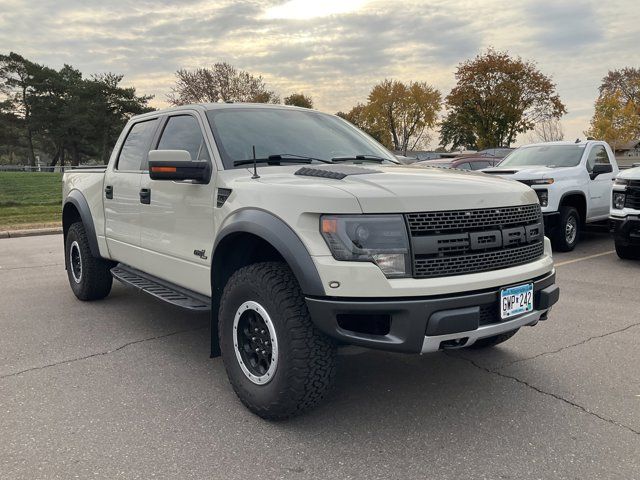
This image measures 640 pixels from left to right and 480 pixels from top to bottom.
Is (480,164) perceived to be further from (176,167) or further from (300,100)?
(300,100)

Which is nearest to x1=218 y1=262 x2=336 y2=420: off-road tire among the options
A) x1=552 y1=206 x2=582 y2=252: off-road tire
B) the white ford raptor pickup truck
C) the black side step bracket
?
the white ford raptor pickup truck

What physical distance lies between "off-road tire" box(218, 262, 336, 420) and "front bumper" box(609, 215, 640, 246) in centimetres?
621

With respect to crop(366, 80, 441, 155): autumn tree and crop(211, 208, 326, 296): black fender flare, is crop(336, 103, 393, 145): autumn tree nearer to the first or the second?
crop(366, 80, 441, 155): autumn tree

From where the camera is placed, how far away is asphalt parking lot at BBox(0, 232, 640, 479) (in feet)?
8.50

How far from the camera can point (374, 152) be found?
429cm

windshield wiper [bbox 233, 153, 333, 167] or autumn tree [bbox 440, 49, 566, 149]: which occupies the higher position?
autumn tree [bbox 440, 49, 566, 149]

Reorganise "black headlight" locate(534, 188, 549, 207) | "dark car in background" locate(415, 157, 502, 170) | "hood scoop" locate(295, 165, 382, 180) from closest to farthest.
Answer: "hood scoop" locate(295, 165, 382, 180)
"black headlight" locate(534, 188, 549, 207)
"dark car in background" locate(415, 157, 502, 170)

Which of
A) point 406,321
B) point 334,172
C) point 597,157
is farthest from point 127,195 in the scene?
point 597,157

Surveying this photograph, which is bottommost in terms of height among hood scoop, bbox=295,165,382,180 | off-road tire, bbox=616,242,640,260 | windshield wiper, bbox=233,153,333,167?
off-road tire, bbox=616,242,640,260

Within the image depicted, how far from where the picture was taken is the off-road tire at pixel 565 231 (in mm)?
8547

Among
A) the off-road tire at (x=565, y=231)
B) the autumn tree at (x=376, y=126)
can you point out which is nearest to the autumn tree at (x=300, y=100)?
the autumn tree at (x=376, y=126)

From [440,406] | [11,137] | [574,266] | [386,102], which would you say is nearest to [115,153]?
[440,406]

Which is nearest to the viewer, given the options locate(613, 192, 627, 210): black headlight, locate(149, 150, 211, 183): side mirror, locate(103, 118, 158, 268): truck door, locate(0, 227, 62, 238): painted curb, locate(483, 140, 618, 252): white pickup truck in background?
locate(149, 150, 211, 183): side mirror

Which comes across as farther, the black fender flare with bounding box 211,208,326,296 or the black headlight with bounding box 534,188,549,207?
the black headlight with bounding box 534,188,549,207
